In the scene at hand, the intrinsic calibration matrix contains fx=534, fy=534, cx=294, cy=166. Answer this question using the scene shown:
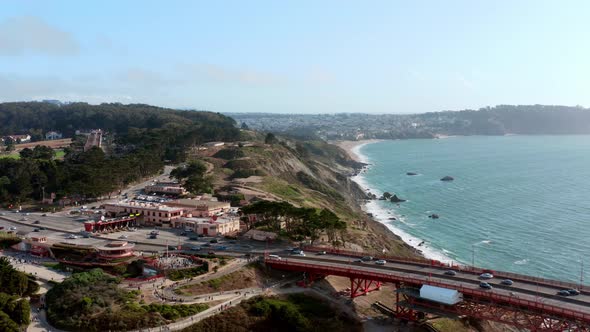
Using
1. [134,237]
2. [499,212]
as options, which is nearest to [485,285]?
[134,237]

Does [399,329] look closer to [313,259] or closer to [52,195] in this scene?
[313,259]

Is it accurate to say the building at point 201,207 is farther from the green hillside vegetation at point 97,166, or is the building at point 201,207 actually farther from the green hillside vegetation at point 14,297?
the green hillside vegetation at point 14,297

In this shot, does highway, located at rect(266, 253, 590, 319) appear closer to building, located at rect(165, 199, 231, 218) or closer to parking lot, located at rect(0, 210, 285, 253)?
parking lot, located at rect(0, 210, 285, 253)

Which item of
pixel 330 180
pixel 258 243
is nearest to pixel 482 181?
pixel 330 180

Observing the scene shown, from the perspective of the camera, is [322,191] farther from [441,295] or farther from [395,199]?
[441,295]

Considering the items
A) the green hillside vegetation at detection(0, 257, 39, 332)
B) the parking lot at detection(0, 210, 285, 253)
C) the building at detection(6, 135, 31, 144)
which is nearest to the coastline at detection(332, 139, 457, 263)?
the parking lot at detection(0, 210, 285, 253)

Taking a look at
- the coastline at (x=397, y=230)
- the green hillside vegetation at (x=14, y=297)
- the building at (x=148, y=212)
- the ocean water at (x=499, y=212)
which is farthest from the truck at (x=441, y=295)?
the building at (x=148, y=212)
